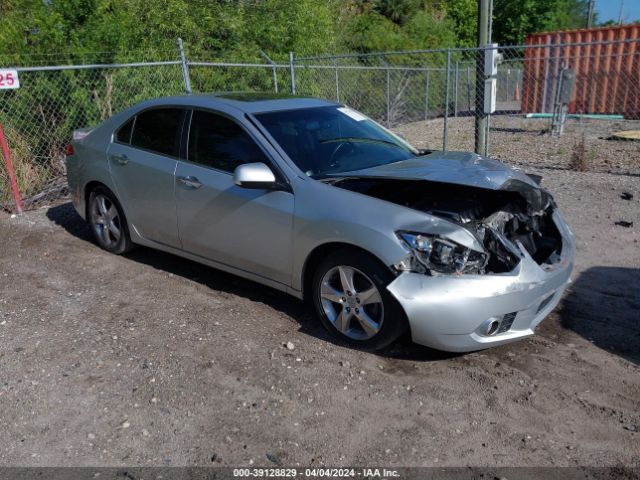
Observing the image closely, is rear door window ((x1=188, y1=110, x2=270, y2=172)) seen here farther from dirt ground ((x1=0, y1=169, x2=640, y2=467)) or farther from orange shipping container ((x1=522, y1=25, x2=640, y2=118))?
orange shipping container ((x1=522, y1=25, x2=640, y2=118))

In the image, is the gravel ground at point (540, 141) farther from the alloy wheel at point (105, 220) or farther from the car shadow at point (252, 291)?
the alloy wheel at point (105, 220)

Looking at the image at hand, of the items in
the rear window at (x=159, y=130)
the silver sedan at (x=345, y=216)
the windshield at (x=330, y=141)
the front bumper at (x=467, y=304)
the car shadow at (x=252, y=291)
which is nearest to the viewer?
the front bumper at (x=467, y=304)

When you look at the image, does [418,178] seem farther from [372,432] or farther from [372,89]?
[372,89]

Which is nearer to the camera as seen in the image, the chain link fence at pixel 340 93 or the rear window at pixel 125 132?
the rear window at pixel 125 132

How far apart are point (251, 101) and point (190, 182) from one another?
0.84m

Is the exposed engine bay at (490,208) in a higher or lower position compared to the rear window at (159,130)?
lower

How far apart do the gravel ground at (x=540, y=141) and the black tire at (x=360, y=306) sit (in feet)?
23.3

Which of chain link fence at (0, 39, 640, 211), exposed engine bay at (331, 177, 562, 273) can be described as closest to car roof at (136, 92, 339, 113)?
Answer: exposed engine bay at (331, 177, 562, 273)

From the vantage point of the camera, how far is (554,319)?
178 inches

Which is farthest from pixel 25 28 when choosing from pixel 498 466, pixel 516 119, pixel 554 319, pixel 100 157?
pixel 516 119

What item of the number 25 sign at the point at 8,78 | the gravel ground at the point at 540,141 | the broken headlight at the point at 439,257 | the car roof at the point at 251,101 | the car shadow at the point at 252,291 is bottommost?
→ the gravel ground at the point at 540,141

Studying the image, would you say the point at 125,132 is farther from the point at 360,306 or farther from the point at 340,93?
the point at 340,93

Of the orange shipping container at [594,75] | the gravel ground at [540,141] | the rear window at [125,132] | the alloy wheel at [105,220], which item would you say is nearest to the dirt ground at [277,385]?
the alloy wheel at [105,220]

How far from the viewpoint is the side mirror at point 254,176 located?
416 cm
